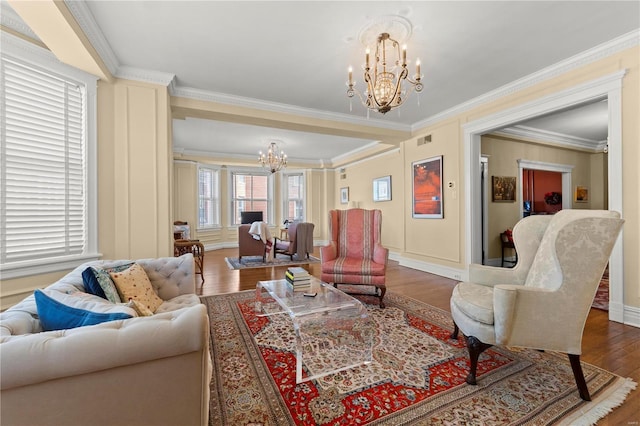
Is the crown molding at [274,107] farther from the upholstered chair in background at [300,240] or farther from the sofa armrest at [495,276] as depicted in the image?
the sofa armrest at [495,276]

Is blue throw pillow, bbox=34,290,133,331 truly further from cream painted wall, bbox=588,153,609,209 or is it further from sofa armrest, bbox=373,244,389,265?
cream painted wall, bbox=588,153,609,209

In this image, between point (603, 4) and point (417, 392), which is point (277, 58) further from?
point (417, 392)

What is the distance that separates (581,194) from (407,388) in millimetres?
7394

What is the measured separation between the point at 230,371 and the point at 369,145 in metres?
5.81

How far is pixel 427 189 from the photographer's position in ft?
16.2

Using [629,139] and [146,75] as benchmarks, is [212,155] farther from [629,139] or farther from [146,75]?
[629,139]

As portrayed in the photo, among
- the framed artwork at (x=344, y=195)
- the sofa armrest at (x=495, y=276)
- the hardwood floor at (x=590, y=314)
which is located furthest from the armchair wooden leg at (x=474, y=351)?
the framed artwork at (x=344, y=195)

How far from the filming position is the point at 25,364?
0.82m

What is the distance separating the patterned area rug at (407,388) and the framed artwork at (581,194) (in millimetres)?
6068

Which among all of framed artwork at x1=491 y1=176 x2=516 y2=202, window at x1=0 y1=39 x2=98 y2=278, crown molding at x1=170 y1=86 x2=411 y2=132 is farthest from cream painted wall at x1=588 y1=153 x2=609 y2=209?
window at x1=0 y1=39 x2=98 y2=278

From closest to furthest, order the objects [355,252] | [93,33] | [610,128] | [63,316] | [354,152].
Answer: [63,316] → [93,33] → [610,128] → [355,252] → [354,152]

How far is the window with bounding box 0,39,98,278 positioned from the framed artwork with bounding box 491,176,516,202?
245 inches

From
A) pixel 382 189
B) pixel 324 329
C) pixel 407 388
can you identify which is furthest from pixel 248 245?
pixel 407 388

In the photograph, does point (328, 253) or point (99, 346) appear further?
point (328, 253)
